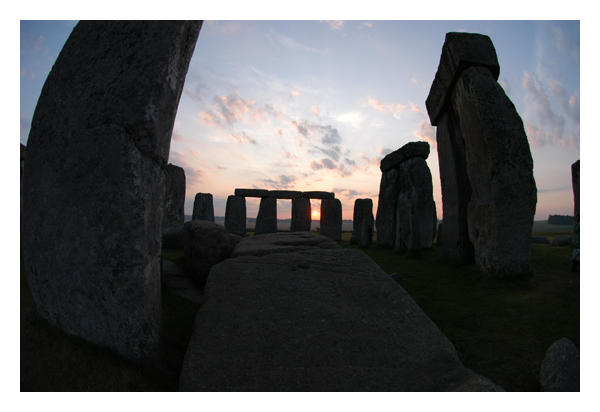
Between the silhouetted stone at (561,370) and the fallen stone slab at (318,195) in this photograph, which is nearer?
the silhouetted stone at (561,370)

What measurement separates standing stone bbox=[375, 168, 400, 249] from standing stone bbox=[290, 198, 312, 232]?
21.9 feet

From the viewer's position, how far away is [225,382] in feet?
5.50

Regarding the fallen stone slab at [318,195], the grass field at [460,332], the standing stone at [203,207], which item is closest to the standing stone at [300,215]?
the fallen stone slab at [318,195]

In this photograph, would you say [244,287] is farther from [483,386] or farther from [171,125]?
[483,386]

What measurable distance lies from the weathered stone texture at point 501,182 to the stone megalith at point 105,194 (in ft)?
12.3

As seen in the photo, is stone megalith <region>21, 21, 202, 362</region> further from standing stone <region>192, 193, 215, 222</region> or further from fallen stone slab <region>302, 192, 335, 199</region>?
fallen stone slab <region>302, 192, 335, 199</region>

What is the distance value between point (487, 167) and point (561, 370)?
108 inches

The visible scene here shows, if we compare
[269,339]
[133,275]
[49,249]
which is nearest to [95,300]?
[133,275]

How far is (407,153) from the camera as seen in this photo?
811 cm

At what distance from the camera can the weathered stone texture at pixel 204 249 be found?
11.8ft

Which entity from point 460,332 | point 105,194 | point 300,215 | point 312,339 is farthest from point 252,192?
point 312,339

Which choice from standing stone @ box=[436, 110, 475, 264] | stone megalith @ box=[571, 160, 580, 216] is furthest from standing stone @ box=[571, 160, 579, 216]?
standing stone @ box=[436, 110, 475, 264]

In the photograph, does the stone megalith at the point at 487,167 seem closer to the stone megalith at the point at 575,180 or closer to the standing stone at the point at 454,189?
the standing stone at the point at 454,189

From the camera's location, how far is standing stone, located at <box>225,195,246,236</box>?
14.4 meters
